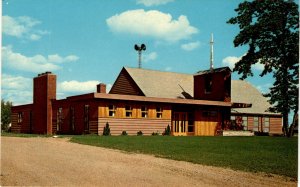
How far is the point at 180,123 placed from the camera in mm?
36438

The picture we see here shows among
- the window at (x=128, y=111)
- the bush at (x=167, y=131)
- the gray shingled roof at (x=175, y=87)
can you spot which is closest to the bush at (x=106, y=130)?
the window at (x=128, y=111)

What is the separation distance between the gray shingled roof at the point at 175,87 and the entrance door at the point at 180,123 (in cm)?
392

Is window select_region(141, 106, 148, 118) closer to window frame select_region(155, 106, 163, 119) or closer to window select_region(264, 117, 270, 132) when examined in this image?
window frame select_region(155, 106, 163, 119)

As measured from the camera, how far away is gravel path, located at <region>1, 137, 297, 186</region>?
9109mm

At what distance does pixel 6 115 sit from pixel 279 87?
38543 mm

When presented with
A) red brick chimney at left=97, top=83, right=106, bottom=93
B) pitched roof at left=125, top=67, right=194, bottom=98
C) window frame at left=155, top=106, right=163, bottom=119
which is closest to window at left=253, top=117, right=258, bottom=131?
pitched roof at left=125, top=67, right=194, bottom=98

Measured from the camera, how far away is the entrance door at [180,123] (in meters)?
36.1

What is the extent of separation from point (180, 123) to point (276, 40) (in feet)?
35.9

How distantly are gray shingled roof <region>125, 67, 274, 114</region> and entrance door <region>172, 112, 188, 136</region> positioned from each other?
Result: 3924mm

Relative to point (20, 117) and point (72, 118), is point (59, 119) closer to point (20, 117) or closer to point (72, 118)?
point (72, 118)

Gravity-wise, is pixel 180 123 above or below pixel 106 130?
above

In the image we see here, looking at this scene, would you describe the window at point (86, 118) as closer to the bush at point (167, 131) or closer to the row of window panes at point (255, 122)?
the bush at point (167, 131)

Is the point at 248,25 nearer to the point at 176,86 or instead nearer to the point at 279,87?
the point at 279,87

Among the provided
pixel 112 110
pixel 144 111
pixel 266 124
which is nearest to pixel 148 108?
pixel 144 111
